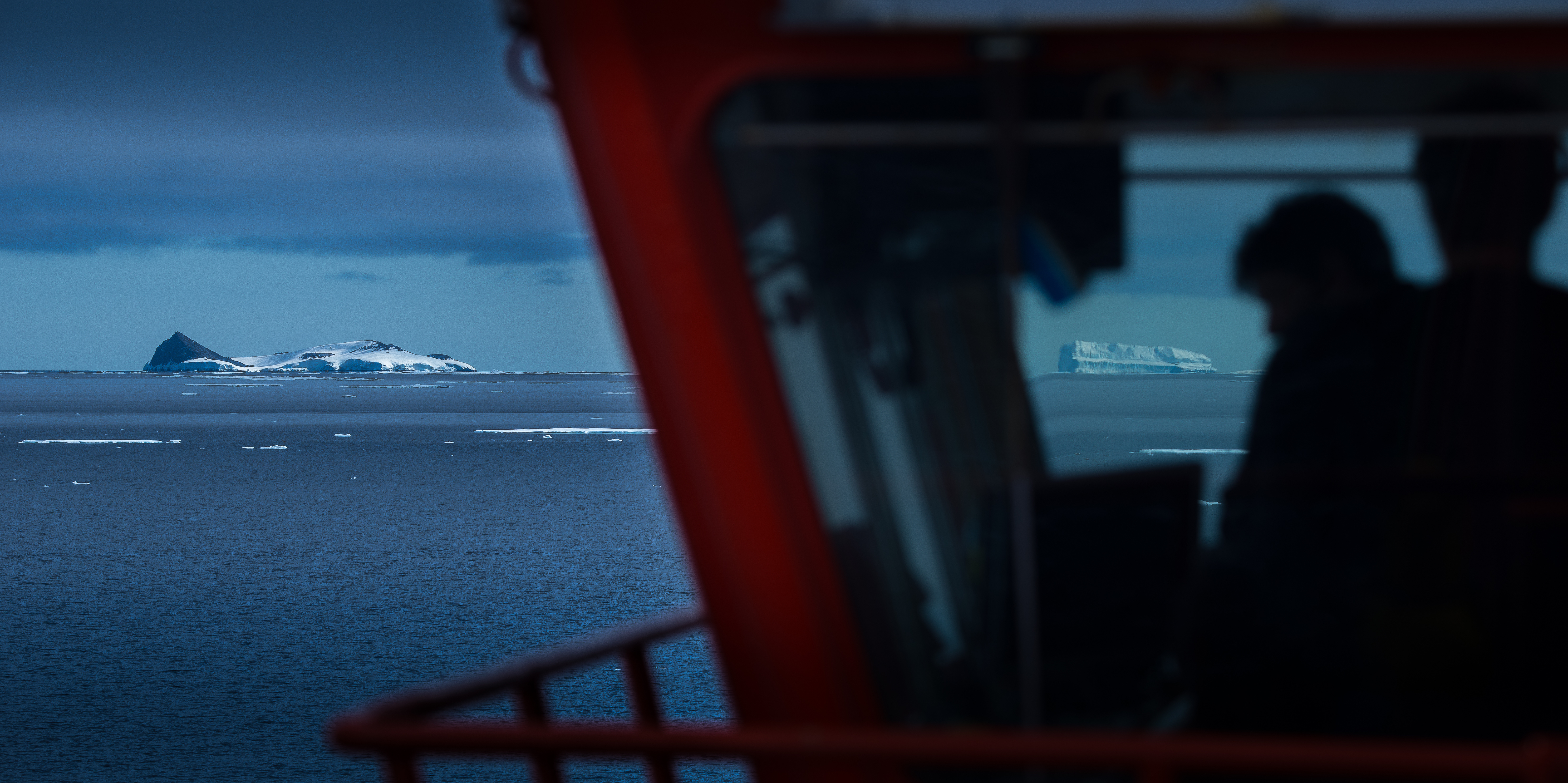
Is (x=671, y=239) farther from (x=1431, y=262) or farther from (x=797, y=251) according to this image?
(x=1431, y=262)

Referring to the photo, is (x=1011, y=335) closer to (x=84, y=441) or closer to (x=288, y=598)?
(x=288, y=598)

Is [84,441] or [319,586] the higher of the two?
[319,586]

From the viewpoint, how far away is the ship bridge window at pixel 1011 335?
2377mm

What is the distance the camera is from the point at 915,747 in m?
2.20

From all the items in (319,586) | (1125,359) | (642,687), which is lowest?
A: (319,586)

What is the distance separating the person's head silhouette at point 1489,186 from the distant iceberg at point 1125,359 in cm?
46

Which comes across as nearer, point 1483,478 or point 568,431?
point 1483,478

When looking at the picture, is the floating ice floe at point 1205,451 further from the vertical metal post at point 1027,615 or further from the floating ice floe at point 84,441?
the floating ice floe at point 84,441

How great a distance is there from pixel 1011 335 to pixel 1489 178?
2.75 feet

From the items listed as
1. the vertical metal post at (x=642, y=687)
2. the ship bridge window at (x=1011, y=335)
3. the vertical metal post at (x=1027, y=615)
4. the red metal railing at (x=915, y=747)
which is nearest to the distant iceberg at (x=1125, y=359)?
the ship bridge window at (x=1011, y=335)

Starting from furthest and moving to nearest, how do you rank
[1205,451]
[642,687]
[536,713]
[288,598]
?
[288,598] < [642,687] < [536,713] < [1205,451]

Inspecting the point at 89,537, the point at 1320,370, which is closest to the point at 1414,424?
the point at 1320,370

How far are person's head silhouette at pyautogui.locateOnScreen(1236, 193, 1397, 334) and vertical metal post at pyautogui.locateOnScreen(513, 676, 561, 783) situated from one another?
5.08 ft

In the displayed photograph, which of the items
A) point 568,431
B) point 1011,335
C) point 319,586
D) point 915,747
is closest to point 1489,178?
point 1011,335
